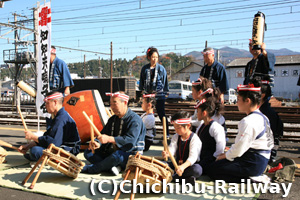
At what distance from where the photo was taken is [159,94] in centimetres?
607

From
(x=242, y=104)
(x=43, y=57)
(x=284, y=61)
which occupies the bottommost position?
(x=242, y=104)

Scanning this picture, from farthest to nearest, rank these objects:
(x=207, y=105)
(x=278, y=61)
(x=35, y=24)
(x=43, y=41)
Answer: (x=278, y=61) < (x=35, y=24) < (x=43, y=41) < (x=207, y=105)

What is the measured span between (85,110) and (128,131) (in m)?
1.93

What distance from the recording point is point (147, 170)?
116 inches

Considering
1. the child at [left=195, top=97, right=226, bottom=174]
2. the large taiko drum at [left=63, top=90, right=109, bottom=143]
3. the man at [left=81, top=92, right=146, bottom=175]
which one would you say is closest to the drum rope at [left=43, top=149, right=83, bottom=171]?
the man at [left=81, top=92, right=146, bottom=175]

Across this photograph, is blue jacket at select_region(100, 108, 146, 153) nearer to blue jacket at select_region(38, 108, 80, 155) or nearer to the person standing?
blue jacket at select_region(38, 108, 80, 155)

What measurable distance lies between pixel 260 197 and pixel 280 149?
287cm

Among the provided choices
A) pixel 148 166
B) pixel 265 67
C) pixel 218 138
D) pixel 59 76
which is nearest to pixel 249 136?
pixel 218 138

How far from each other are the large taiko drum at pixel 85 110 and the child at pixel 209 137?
2233mm

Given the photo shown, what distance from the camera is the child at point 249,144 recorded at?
317 centimetres

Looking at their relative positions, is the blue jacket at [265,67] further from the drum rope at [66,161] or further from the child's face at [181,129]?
the drum rope at [66,161]

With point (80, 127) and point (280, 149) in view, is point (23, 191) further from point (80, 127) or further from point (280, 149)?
point (280, 149)

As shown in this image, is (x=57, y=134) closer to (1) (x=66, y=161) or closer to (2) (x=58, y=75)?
(1) (x=66, y=161)

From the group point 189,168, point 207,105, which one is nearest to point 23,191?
point 189,168
